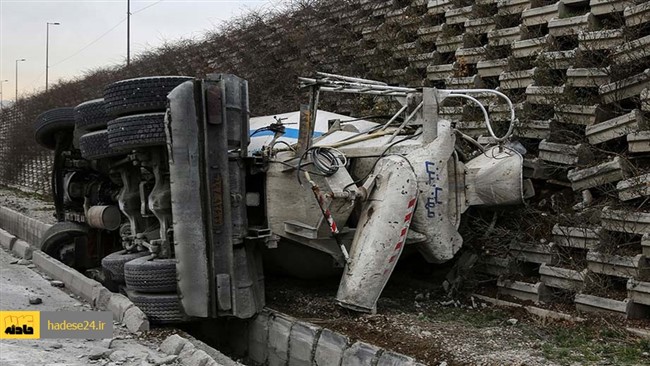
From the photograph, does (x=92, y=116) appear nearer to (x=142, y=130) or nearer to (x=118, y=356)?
(x=142, y=130)

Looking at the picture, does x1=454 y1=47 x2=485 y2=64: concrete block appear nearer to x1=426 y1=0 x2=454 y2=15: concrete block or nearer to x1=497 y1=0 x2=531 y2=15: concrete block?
x1=497 y1=0 x2=531 y2=15: concrete block

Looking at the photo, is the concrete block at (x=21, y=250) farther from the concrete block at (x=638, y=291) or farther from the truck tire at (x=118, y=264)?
the concrete block at (x=638, y=291)

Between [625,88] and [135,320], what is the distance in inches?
168

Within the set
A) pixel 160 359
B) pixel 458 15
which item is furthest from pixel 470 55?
pixel 160 359

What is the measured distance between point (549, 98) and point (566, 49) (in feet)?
1.82

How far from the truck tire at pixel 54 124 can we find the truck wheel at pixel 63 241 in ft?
3.61

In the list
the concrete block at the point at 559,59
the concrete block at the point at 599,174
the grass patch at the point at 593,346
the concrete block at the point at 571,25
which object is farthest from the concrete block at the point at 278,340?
the concrete block at the point at 571,25

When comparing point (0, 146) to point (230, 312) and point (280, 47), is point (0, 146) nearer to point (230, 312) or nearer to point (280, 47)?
point (280, 47)

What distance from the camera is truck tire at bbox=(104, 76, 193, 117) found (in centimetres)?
557

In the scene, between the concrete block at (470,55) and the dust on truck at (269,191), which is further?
the concrete block at (470,55)

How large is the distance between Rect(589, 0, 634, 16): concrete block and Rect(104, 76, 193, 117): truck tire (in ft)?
11.6

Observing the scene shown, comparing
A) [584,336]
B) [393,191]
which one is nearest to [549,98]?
[393,191]

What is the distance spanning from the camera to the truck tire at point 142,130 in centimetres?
550

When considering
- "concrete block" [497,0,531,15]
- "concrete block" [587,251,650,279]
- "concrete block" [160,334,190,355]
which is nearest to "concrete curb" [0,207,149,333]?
"concrete block" [160,334,190,355]
